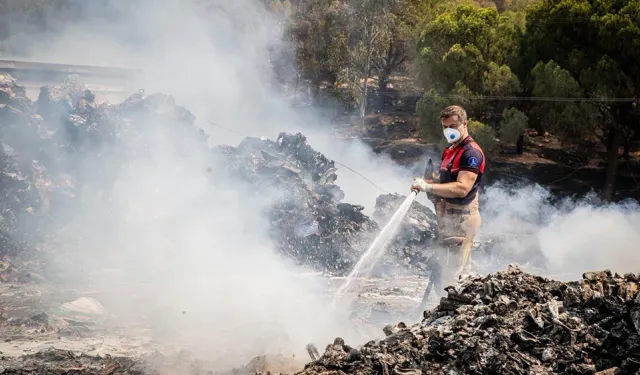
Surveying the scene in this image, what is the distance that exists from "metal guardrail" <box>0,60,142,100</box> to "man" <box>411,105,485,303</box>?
16638 millimetres

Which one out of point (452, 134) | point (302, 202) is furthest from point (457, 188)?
point (302, 202)

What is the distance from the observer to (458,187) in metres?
4.95

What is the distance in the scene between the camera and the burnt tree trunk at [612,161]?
1603cm

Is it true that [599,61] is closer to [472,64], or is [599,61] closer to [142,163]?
[472,64]

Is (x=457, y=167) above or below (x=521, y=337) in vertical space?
above

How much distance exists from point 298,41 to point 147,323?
68.6 ft

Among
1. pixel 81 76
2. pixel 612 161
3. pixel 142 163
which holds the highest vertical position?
pixel 612 161

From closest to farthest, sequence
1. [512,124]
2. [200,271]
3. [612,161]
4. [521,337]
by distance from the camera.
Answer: [521,337] < [200,271] < [612,161] < [512,124]

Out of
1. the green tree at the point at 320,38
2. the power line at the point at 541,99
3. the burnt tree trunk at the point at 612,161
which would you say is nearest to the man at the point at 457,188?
the power line at the point at 541,99

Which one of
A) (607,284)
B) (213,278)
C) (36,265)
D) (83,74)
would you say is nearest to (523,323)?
(607,284)

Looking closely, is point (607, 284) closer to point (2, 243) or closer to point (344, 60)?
point (2, 243)

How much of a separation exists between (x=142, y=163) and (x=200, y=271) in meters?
2.40

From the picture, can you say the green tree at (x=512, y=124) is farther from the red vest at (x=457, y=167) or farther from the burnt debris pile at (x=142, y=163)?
the red vest at (x=457, y=167)

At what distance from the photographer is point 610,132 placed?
1639 cm
